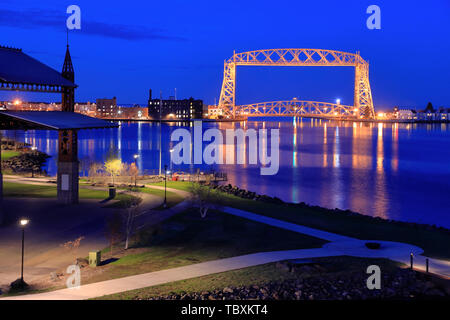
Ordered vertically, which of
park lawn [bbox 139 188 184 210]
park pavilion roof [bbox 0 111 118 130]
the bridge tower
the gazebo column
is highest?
the bridge tower

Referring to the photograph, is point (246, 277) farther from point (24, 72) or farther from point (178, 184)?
point (178, 184)

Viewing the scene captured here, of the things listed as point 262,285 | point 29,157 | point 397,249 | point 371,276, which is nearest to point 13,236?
point 262,285

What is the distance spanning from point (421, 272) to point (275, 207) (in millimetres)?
14221

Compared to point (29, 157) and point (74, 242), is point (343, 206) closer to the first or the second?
point (74, 242)

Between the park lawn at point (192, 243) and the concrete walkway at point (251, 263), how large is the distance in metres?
0.56

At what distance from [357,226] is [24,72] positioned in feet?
58.9

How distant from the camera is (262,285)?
14398 millimetres

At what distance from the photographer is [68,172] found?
86.5ft

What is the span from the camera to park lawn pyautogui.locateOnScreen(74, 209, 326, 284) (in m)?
16.5

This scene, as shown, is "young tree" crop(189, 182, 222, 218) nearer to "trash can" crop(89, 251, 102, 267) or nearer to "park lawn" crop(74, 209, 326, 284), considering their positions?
"park lawn" crop(74, 209, 326, 284)

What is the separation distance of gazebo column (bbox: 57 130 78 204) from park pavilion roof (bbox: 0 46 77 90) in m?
2.82

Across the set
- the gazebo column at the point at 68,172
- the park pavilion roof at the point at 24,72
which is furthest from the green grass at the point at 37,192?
the park pavilion roof at the point at 24,72

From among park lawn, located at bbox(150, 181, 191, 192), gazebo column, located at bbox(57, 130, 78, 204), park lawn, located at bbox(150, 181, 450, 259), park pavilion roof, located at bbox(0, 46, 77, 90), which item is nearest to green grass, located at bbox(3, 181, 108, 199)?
gazebo column, located at bbox(57, 130, 78, 204)

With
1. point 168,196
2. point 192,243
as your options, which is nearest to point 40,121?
point 192,243
